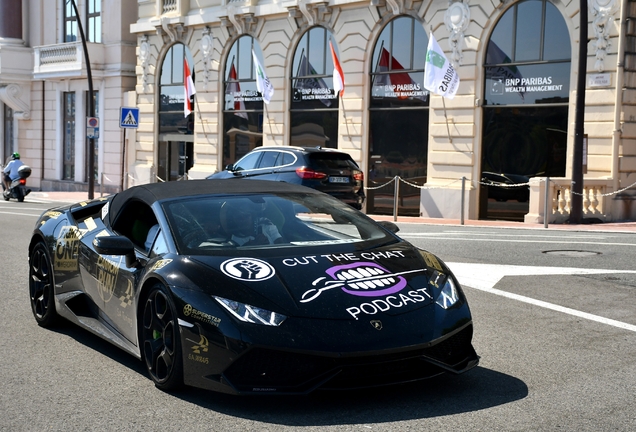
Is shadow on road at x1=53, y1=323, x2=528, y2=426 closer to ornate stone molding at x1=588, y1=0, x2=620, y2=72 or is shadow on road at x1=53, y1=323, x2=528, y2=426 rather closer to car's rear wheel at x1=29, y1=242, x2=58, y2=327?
car's rear wheel at x1=29, y1=242, x2=58, y2=327

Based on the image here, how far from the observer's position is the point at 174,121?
3609 cm

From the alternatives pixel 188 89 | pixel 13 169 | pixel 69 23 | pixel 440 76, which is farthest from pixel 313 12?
pixel 69 23

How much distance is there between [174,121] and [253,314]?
31.8 metres

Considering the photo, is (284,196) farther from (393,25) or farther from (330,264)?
(393,25)

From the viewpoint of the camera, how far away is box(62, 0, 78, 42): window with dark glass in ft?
138

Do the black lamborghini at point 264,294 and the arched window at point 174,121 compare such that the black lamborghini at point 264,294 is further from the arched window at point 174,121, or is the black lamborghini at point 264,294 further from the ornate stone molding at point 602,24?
the arched window at point 174,121

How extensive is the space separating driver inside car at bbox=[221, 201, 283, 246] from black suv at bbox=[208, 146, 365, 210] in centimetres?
1309

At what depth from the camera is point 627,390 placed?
17.8ft

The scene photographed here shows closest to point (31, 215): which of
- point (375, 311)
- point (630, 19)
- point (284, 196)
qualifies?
point (630, 19)

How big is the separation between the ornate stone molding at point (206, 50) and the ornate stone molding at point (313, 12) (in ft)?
16.8

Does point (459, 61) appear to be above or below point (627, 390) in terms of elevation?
above

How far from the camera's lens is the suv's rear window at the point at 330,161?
1982cm

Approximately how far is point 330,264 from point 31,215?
1865cm

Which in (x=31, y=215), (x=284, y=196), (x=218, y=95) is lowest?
(x=31, y=215)
